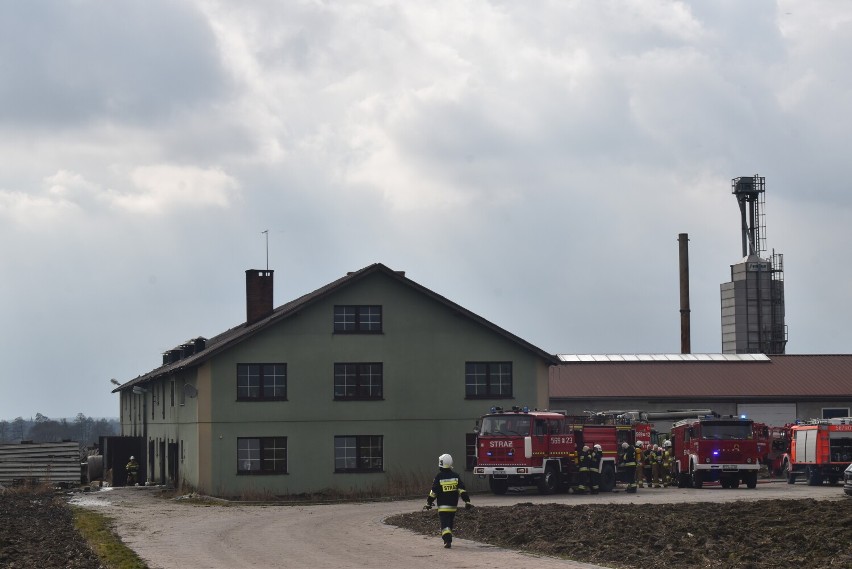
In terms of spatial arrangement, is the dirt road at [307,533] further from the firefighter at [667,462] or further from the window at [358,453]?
the window at [358,453]

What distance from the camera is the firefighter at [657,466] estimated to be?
151 feet

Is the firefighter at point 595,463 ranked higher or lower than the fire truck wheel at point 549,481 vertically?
higher

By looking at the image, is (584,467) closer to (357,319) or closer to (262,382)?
(357,319)

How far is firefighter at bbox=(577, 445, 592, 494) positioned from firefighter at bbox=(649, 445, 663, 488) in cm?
512

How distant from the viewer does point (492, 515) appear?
29406mm

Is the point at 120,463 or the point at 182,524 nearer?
the point at 182,524

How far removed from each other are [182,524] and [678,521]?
1265 centimetres

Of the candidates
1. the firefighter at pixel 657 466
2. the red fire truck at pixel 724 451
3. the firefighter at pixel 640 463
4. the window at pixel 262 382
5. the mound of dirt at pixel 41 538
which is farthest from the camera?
the firefighter at pixel 657 466

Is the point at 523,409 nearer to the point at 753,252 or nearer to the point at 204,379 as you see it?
the point at 204,379

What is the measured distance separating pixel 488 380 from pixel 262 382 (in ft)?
27.9

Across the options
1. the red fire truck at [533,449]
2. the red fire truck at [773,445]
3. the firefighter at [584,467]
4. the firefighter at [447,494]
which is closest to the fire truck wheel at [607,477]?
the red fire truck at [533,449]

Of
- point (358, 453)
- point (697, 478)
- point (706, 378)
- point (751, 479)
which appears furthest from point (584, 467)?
point (706, 378)

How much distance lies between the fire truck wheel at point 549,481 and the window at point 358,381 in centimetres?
740

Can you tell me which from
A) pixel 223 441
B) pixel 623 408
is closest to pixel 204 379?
pixel 223 441
